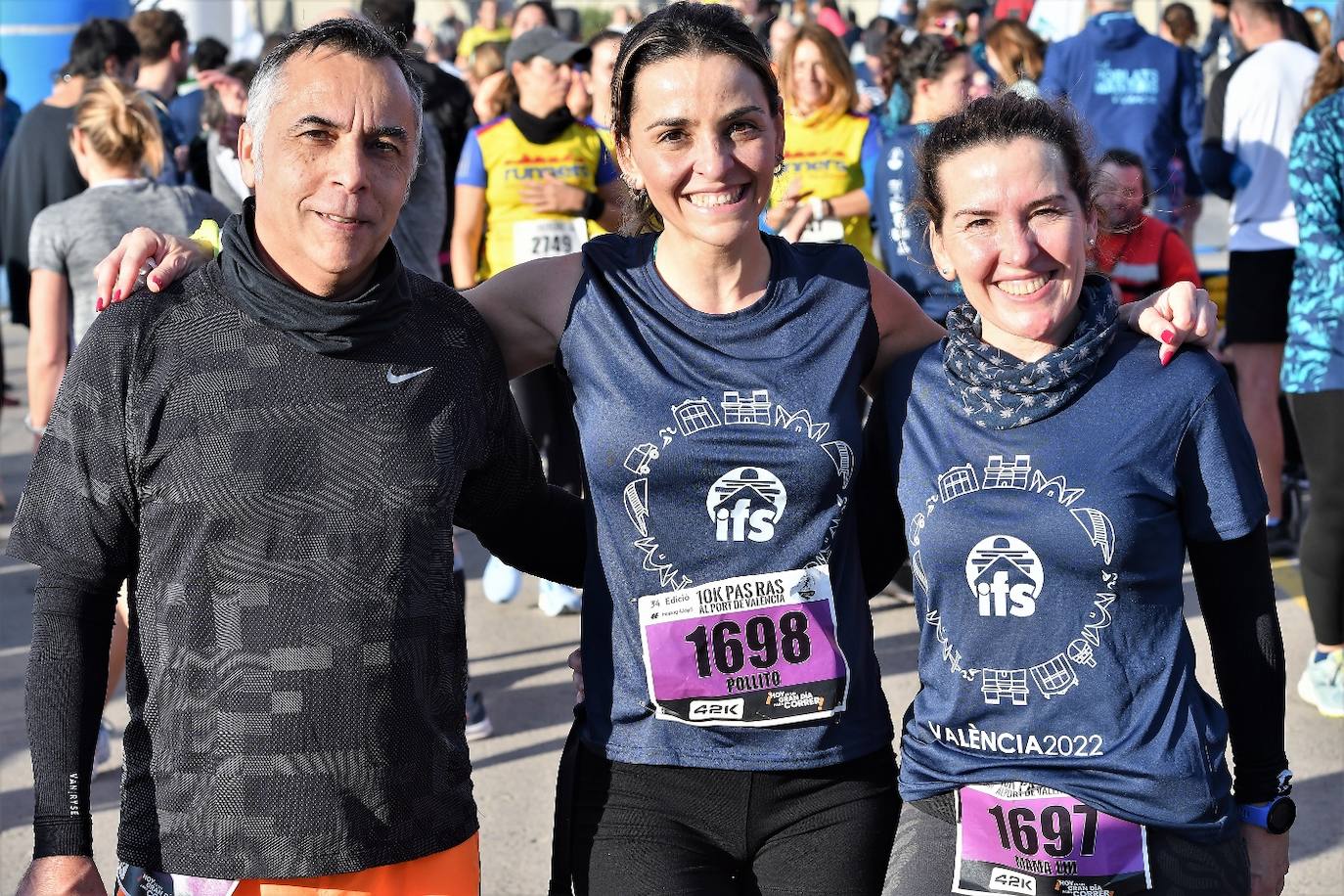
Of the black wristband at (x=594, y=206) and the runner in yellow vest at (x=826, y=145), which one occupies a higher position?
the runner in yellow vest at (x=826, y=145)

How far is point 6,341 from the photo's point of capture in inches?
515

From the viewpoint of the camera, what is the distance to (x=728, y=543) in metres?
2.59

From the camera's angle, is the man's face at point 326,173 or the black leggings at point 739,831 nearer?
the man's face at point 326,173

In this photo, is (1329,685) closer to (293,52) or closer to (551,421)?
(551,421)

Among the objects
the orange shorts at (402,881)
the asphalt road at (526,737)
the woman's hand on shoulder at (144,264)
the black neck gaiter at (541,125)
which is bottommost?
the asphalt road at (526,737)

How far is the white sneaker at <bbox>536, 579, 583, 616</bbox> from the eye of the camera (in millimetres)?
6688

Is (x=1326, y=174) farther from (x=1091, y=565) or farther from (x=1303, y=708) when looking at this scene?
(x=1091, y=565)

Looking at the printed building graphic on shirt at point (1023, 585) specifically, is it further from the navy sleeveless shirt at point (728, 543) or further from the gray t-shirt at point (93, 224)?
the gray t-shirt at point (93, 224)

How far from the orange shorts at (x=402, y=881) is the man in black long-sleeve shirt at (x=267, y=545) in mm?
16

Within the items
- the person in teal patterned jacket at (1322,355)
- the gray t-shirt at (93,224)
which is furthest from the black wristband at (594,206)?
the person in teal patterned jacket at (1322,355)

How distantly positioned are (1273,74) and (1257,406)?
1.63m

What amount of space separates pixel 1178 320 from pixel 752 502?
0.69 m

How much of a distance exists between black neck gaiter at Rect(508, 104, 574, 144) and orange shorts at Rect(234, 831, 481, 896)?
15.6ft

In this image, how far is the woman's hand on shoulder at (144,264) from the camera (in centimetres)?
247
